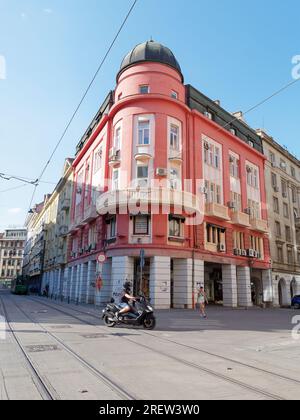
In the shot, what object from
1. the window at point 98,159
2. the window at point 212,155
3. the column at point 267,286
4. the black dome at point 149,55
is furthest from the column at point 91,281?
the column at point 267,286

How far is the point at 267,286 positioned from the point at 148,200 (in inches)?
717

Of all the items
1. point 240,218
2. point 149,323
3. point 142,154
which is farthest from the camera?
point 240,218

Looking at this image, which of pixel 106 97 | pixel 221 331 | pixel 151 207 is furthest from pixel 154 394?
pixel 106 97

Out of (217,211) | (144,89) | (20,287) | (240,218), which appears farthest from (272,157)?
(20,287)

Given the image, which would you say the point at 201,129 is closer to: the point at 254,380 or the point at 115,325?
the point at 115,325

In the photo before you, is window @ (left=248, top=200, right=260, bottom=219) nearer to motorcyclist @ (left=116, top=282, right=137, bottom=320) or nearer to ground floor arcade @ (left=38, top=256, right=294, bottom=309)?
ground floor arcade @ (left=38, top=256, right=294, bottom=309)

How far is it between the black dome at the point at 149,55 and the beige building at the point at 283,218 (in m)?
17.0

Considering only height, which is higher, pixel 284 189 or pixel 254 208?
pixel 284 189

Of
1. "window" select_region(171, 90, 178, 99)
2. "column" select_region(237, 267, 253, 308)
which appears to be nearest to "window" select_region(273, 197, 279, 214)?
"column" select_region(237, 267, 253, 308)

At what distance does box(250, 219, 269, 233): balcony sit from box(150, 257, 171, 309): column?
1225 centimetres

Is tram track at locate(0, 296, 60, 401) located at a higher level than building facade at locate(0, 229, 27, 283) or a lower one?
lower

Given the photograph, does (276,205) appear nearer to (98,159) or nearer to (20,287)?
(98,159)

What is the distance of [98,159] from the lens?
3080cm

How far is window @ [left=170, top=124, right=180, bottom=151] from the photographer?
82.7ft
